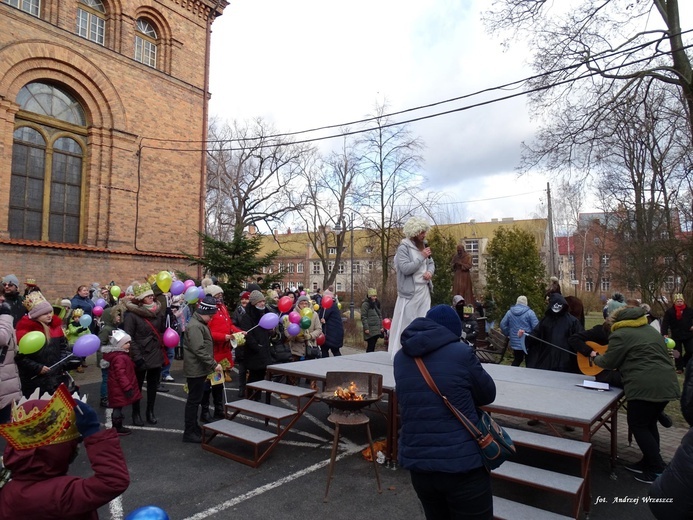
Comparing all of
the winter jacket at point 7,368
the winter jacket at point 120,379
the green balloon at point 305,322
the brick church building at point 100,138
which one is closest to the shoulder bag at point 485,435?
the winter jacket at point 7,368

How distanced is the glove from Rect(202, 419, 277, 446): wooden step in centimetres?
313

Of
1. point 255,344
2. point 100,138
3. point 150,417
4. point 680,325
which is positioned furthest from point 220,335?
point 100,138

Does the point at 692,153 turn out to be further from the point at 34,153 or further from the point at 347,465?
the point at 34,153

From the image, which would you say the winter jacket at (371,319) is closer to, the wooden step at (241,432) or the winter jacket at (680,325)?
the wooden step at (241,432)

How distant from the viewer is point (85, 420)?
2.12 metres

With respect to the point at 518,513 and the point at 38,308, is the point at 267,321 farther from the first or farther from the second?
the point at 518,513

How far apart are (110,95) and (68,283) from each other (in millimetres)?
6912

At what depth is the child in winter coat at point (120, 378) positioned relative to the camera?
20.1ft

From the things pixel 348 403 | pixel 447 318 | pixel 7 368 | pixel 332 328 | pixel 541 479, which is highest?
pixel 447 318

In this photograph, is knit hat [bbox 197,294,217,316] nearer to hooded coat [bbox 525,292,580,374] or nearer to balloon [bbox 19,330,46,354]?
balloon [bbox 19,330,46,354]

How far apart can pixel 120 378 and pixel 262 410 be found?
2.12m

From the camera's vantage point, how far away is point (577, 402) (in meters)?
4.79

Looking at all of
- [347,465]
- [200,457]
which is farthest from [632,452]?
[200,457]

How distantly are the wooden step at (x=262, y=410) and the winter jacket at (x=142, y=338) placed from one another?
1566 millimetres
